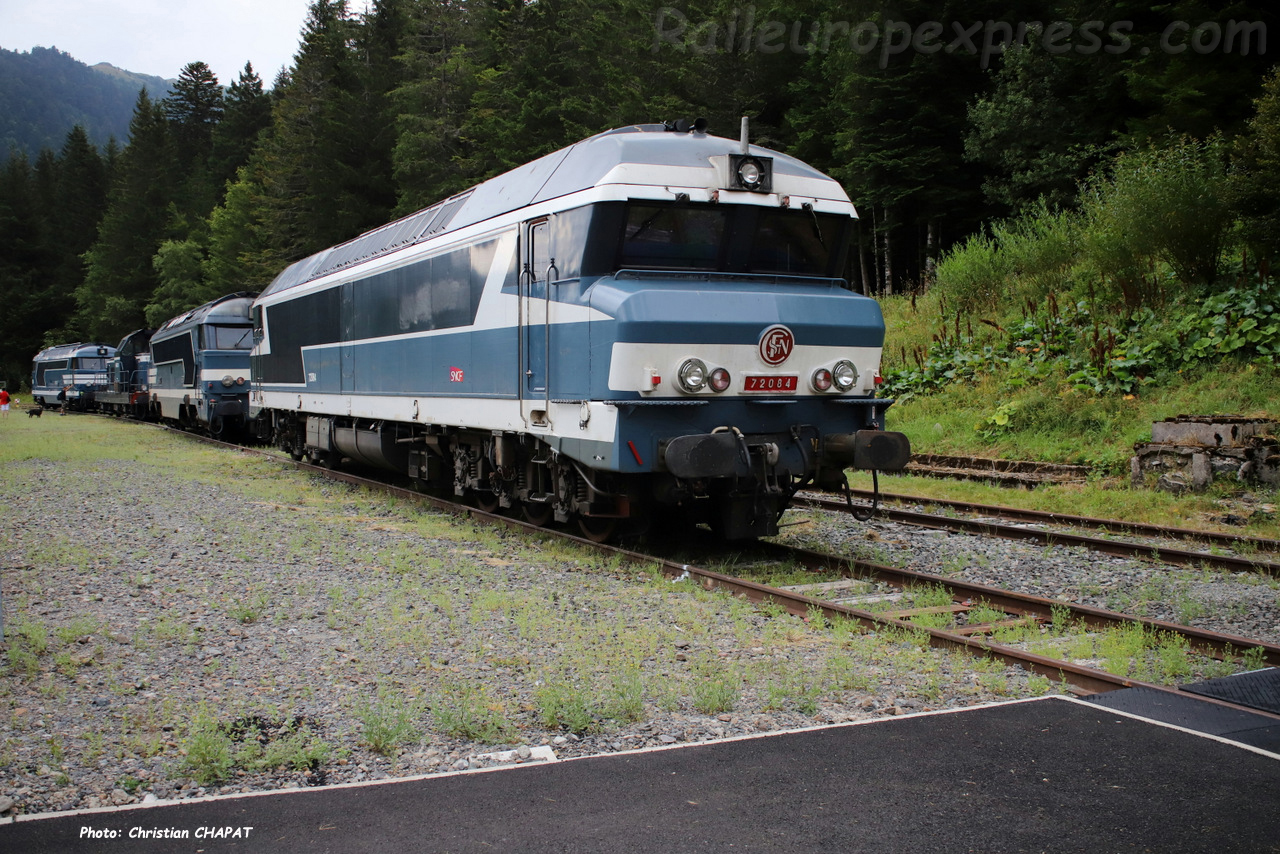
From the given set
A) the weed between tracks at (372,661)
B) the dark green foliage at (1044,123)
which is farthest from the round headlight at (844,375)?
the dark green foliage at (1044,123)

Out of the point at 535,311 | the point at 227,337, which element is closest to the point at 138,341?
the point at 227,337

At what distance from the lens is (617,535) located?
32.1ft

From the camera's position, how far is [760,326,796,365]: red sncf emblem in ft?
26.6

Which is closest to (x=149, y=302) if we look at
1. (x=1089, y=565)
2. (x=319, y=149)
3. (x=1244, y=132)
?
(x=319, y=149)

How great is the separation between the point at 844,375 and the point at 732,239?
5.07ft

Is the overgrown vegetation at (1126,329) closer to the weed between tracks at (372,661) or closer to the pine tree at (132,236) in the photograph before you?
the weed between tracks at (372,661)

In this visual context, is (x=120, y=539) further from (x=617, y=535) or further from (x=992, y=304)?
(x=992, y=304)

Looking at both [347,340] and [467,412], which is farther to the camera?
[347,340]

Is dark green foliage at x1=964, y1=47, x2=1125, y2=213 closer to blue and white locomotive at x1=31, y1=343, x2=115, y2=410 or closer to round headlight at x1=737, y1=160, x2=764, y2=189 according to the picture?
round headlight at x1=737, y1=160, x2=764, y2=189

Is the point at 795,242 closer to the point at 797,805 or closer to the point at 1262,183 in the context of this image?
the point at 797,805

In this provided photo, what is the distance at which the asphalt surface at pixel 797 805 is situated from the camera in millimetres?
3521

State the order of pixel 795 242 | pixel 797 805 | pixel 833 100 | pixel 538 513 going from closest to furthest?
pixel 797 805 → pixel 795 242 → pixel 538 513 → pixel 833 100

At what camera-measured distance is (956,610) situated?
707 cm

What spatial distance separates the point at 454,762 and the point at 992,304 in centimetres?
1848
